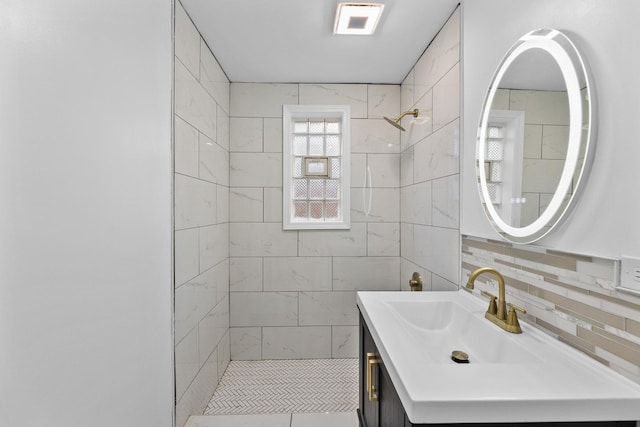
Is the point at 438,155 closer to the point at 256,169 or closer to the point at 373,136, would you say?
the point at 373,136

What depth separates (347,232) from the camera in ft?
9.72

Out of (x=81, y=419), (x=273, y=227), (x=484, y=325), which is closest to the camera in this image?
(x=81, y=419)

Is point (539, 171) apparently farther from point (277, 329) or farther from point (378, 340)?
point (277, 329)

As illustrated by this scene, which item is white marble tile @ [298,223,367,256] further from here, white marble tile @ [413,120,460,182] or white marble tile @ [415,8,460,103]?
white marble tile @ [415,8,460,103]

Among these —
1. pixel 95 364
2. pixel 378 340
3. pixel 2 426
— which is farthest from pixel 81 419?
pixel 378 340

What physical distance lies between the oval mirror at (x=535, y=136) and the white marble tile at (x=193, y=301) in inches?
63.1

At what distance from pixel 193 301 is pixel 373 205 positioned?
1.67 meters

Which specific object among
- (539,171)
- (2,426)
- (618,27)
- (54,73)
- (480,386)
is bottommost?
(2,426)

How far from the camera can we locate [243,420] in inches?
83.4

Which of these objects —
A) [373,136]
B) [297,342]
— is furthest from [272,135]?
[297,342]

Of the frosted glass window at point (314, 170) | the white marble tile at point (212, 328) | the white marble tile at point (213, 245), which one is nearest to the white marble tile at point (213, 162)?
the white marble tile at point (213, 245)

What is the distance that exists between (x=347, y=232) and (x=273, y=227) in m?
0.65

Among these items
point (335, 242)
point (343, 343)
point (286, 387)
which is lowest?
point (286, 387)

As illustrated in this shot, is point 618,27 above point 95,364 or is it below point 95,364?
above
